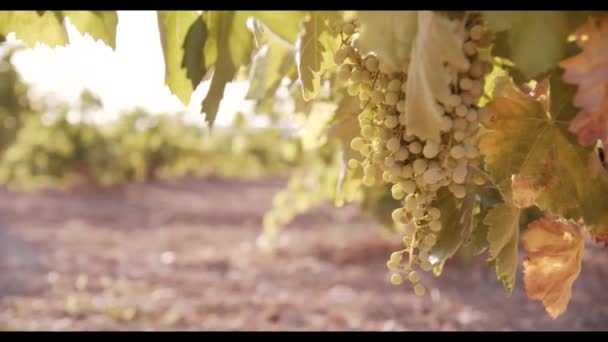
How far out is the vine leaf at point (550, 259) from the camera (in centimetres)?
122

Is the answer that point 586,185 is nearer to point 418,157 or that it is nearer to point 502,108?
point 502,108

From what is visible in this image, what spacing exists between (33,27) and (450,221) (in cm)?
74

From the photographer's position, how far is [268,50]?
1.29 m

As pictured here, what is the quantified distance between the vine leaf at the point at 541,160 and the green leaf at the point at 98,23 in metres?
0.55

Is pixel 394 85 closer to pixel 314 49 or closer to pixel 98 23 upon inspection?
pixel 314 49

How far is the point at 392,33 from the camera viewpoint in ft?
2.67

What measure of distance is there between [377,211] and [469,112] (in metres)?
3.09

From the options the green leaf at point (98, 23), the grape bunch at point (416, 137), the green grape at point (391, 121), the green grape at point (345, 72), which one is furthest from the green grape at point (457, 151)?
the green leaf at point (98, 23)

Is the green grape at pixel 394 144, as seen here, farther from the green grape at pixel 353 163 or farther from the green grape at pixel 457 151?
the green grape at pixel 353 163

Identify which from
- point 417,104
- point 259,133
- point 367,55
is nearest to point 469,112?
point 417,104

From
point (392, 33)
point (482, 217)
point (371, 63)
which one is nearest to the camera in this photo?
point (392, 33)

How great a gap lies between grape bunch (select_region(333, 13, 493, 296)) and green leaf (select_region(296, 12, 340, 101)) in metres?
0.03

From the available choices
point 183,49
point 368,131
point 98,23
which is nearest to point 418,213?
point 368,131

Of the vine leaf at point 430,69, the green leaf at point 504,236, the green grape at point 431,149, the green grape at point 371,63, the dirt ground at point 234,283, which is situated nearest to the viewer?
the vine leaf at point 430,69
